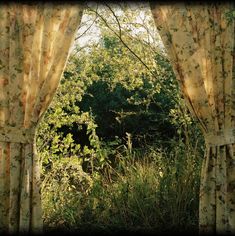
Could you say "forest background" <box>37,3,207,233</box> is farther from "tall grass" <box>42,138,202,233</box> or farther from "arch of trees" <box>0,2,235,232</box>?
"arch of trees" <box>0,2,235,232</box>

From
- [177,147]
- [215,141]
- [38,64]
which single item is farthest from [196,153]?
[38,64]

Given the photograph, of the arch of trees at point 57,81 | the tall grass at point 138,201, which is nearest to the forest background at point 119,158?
the tall grass at point 138,201

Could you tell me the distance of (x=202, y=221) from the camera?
8.62 feet

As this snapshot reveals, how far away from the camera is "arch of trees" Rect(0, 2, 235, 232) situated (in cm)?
263

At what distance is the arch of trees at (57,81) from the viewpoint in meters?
2.63

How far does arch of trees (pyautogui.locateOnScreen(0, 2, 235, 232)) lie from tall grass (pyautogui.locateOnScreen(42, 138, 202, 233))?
35 centimetres

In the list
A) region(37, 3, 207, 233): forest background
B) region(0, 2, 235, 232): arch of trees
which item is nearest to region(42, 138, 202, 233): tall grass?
region(37, 3, 207, 233): forest background

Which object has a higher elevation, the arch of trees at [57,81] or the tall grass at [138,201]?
the arch of trees at [57,81]

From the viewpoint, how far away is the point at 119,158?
3.31 m

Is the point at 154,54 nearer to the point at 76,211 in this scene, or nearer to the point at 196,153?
the point at 196,153

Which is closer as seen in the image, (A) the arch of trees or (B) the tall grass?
(A) the arch of trees

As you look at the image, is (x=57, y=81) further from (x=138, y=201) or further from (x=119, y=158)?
(x=138, y=201)

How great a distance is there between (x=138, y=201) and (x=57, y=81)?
101 cm

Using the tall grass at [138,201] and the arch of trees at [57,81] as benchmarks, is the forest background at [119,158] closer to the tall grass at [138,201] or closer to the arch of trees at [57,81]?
the tall grass at [138,201]
